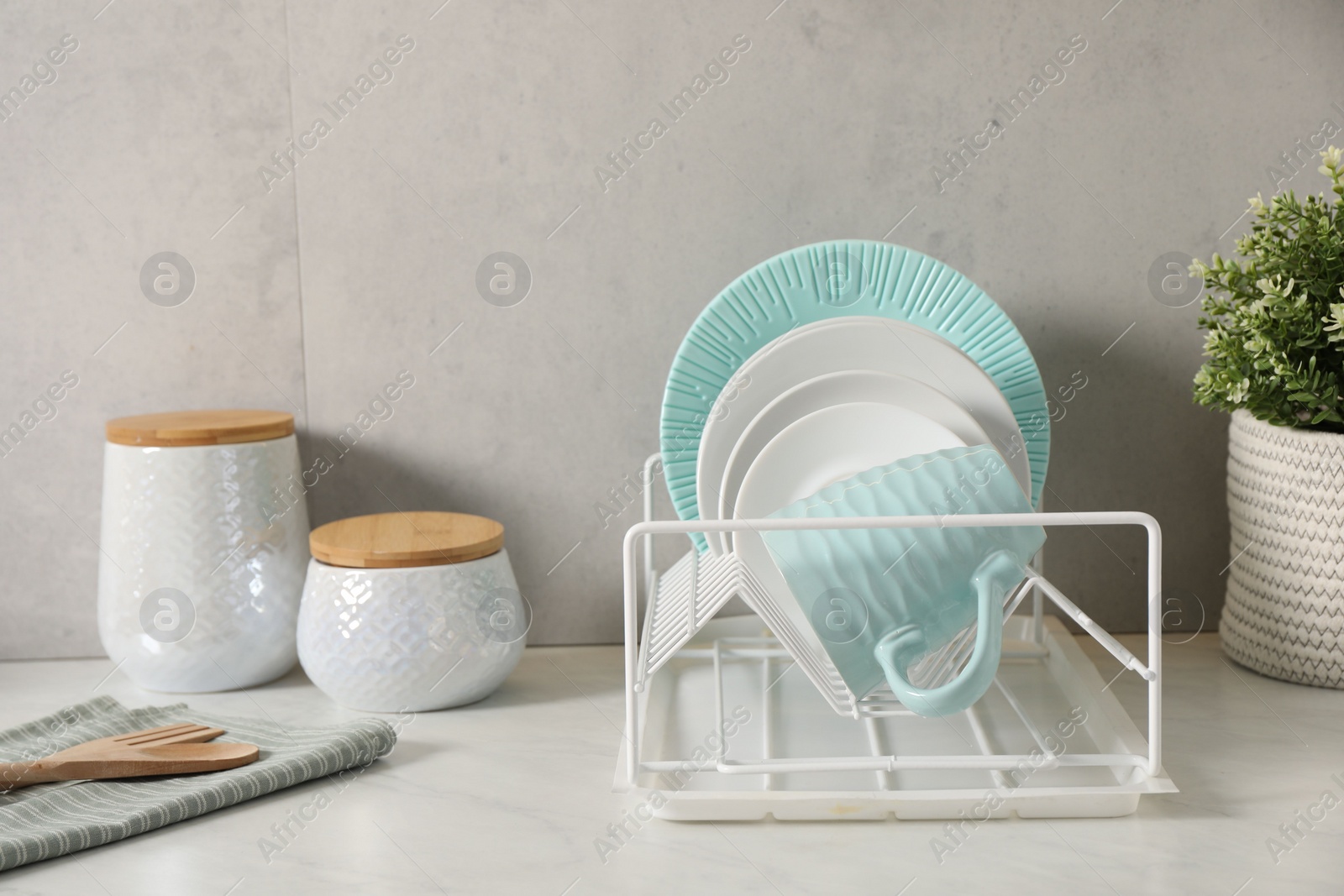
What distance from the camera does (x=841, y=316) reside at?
2.80 ft

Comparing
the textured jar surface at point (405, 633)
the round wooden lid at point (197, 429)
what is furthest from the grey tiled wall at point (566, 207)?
the textured jar surface at point (405, 633)

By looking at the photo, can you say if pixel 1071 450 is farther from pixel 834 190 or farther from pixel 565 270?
pixel 565 270

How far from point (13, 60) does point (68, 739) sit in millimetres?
570

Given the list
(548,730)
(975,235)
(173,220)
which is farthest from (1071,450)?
(173,220)

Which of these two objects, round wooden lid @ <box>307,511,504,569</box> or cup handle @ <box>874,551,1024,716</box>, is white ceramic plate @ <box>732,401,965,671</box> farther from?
round wooden lid @ <box>307,511,504,569</box>

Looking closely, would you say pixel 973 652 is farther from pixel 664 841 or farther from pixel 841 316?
pixel 841 316

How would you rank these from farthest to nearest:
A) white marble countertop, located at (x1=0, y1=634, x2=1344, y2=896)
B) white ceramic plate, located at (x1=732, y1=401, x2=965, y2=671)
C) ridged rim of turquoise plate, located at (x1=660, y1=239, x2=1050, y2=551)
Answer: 1. ridged rim of turquoise plate, located at (x1=660, y1=239, x2=1050, y2=551)
2. white ceramic plate, located at (x1=732, y1=401, x2=965, y2=671)
3. white marble countertop, located at (x1=0, y1=634, x2=1344, y2=896)

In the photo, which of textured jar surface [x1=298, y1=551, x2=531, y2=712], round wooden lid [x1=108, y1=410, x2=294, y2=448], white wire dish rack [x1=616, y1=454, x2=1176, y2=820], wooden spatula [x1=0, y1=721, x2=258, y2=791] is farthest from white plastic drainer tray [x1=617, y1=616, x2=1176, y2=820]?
round wooden lid [x1=108, y1=410, x2=294, y2=448]

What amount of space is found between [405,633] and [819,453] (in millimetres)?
327

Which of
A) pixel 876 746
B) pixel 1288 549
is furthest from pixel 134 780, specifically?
pixel 1288 549

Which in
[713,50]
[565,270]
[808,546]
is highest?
[713,50]

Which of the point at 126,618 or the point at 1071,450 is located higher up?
the point at 1071,450

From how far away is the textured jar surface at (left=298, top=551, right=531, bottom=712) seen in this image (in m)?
0.80

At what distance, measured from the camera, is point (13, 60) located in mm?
924
